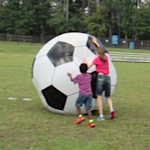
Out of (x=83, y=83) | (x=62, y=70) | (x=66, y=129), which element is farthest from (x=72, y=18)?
(x=66, y=129)

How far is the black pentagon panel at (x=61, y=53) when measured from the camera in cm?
639

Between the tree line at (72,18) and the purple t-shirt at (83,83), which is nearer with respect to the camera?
the purple t-shirt at (83,83)

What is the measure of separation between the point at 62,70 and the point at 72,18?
4917 cm

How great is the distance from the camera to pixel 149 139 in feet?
15.9

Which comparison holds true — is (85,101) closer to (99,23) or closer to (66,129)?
(66,129)

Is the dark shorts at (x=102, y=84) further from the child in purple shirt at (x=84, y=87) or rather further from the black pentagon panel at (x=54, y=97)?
the black pentagon panel at (x=54, y=97)

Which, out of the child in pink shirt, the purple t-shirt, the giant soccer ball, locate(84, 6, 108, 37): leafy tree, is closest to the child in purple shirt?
Result: the purple t-shirt

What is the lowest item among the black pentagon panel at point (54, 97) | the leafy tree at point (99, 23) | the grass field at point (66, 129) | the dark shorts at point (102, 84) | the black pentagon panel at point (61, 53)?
the grass field at point (66, 129)

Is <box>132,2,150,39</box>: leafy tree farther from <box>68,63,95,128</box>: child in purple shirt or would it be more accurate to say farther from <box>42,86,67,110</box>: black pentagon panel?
<box>68,63,95,128</box>: child in purple shirt

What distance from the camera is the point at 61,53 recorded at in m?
6.49

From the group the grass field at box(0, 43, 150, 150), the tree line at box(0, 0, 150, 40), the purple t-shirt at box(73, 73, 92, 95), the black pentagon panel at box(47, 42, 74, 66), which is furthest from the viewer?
the tree line at box(0, 0, 150, 40)

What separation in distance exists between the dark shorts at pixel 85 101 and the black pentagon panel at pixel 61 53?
3.15 ft

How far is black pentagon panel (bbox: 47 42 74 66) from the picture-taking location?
252 inches

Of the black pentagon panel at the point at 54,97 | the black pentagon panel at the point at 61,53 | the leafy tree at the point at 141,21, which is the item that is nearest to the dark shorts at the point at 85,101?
the black pentagon panel at the point at 54,97
